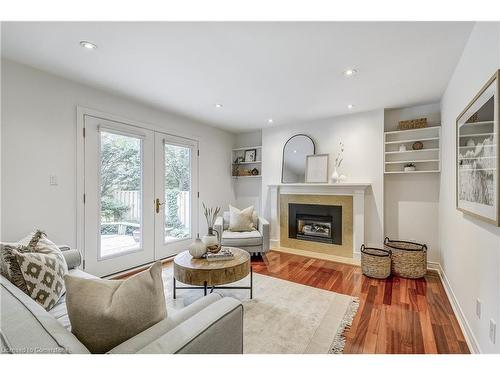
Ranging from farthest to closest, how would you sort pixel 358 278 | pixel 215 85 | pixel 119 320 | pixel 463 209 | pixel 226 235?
pixel 226 235 → pixel 358 278 → pixel 215 85 → pixel 463 209 → pixel 119 320

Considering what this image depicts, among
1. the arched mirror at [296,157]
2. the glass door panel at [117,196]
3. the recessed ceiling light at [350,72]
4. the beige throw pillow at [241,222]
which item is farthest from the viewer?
the arched mirror at [296,157]

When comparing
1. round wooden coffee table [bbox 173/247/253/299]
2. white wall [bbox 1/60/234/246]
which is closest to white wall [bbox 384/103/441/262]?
round wooden coffee table [bbox 173/247/253/299]

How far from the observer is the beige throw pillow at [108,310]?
831 millimetres

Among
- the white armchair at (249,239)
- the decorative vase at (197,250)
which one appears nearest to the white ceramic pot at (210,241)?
the decorative vase at (197,250)

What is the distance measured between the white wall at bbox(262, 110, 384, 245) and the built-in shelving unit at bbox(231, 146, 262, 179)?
2.85 ft

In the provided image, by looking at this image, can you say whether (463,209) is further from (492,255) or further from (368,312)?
(368,312)

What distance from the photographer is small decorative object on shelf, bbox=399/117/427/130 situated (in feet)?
10.8

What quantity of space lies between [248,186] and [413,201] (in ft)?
9.59

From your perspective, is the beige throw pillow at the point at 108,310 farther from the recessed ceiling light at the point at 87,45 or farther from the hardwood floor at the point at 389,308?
the recessed ceiling light at the point at 87,45

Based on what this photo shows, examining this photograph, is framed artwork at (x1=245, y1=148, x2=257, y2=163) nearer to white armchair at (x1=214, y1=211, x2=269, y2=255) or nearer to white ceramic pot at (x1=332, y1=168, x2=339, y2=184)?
white armchair at (x1=214, y1=211, x2=269, y2=255)

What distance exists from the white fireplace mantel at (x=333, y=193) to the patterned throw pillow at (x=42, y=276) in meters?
3.38

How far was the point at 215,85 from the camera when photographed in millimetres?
2748
